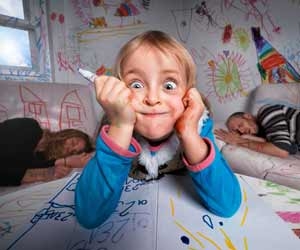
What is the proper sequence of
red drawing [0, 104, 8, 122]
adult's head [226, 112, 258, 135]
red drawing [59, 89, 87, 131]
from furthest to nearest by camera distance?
1. adult's head [226, 112, 258, 135]
2. red drawing [59, 89, 87, 131]
3. red drawing [0, 104, 8, 122]

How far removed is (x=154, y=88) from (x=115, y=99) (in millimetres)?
69

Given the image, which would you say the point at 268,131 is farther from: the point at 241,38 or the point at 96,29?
the point at 96,29

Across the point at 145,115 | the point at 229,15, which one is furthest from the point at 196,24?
the point at 145,115

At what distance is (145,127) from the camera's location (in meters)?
0.37

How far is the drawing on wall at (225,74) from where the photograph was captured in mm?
1850

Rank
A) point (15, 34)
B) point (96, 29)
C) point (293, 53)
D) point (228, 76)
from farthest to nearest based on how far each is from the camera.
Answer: point (228, 76)
point (293, 53)
point (96, 29)
point (15, 34)

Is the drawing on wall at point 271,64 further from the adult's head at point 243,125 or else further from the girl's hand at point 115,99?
the girl's hand at point 115,99

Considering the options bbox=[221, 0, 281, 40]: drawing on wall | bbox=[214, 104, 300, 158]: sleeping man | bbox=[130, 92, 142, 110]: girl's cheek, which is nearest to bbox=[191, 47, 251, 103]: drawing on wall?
bbox=[221, 0, 281, 40]: drawing on wall

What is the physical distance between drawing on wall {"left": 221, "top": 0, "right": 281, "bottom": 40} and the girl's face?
1697mm

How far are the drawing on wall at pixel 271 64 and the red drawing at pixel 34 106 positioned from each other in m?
1.56

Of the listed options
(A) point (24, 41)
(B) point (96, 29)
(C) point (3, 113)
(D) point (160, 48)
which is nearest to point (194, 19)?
(B) point (96, 29)

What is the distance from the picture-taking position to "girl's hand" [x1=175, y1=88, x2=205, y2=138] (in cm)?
36

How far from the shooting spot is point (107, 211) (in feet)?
1.13

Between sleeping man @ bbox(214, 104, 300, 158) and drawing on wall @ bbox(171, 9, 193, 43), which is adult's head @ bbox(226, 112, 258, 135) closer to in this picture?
sleeping man @ bbox(214, 104, 300, 158)
